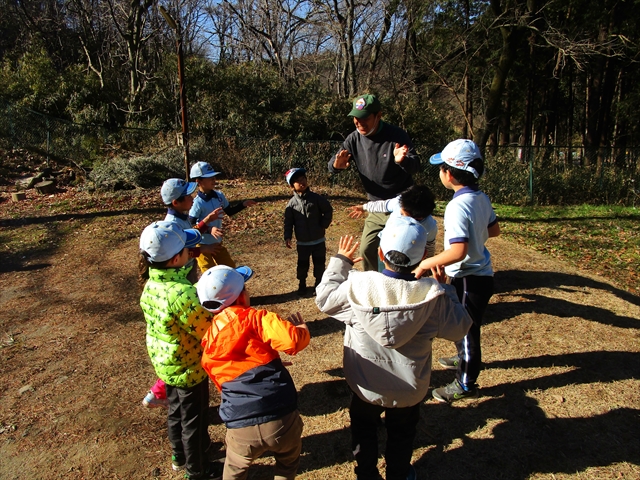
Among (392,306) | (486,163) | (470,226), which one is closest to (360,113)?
(470,226)

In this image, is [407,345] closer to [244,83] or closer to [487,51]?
[244,83]

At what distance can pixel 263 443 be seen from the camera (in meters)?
2.03

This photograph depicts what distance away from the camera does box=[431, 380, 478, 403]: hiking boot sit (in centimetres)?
315

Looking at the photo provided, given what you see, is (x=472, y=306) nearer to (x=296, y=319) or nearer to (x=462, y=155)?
(x=462, y=155)

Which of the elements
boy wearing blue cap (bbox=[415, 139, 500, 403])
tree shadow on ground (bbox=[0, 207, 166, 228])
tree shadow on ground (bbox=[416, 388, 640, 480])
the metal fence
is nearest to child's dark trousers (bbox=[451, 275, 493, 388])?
boy wearing blue cap (bbox=[415, 139, 500, 403])

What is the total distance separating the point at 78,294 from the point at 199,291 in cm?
429

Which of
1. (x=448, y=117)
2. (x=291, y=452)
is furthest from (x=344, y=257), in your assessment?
(x=448, y=117)

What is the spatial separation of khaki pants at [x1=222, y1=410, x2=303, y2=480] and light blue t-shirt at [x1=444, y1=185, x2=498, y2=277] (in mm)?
1451

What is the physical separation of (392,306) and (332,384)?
5.52 ft

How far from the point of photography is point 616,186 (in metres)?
12.5

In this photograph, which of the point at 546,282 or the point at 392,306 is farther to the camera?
the point at 546,282

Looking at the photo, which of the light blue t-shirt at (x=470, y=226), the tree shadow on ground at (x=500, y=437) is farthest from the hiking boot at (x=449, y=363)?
the light blue t-shirt at (x=470, y=226)

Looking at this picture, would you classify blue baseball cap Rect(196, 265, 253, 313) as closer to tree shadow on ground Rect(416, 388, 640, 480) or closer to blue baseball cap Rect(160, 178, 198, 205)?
tree shadow on ground Rect(416, 388, 640, 480)

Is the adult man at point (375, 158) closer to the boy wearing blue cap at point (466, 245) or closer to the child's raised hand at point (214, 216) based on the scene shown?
the boy wearing blue cap at point (466, 245)
